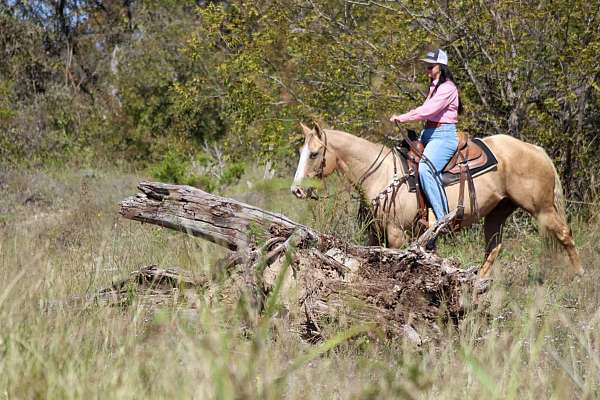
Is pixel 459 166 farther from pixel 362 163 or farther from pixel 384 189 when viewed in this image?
pixel 362 163

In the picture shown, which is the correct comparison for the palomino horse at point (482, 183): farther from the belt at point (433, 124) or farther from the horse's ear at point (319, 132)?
the belt at point (433, 124)

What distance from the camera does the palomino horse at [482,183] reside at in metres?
7.89

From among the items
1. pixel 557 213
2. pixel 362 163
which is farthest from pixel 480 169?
pixel 557 213

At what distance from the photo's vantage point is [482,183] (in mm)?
8398

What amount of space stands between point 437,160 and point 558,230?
1.84 meters

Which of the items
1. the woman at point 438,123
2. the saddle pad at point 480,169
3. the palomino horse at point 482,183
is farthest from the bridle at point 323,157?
the saddle pad at point 480,169

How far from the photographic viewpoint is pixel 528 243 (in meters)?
10.2

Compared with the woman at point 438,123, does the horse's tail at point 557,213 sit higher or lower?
lower

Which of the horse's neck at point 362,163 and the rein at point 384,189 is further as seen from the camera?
the horse's neck at point 362,163

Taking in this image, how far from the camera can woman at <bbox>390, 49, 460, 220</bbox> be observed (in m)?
7.88

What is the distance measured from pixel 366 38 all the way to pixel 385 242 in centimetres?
352

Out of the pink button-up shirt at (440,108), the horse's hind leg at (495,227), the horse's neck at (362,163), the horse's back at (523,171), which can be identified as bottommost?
the horse's hind leg at (495,227)

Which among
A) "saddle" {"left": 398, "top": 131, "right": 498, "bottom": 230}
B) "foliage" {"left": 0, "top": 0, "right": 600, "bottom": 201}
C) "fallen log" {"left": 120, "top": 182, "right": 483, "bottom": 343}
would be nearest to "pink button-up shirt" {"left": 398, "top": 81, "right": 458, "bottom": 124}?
"saddle" {"left": 398, "top": 131, "right": 498, "bottom": 230}

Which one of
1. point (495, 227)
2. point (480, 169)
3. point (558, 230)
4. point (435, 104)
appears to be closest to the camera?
point (435, 104)
